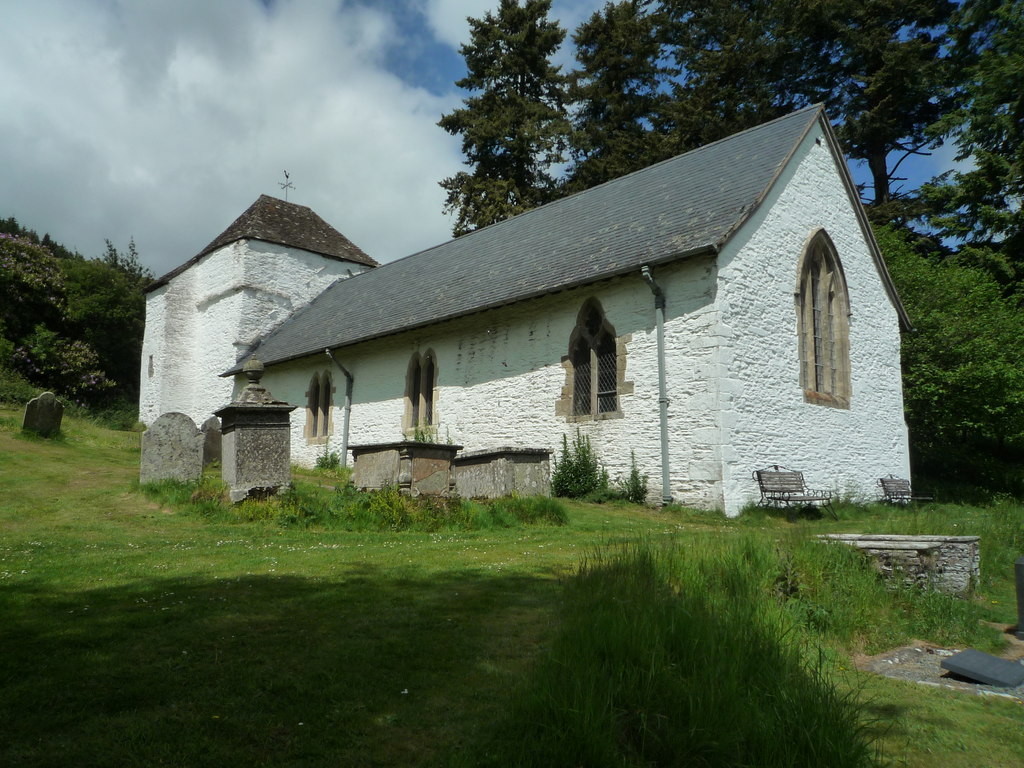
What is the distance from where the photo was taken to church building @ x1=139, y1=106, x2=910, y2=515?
44.5ft

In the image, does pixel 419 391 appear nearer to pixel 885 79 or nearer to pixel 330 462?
pixel 330 462

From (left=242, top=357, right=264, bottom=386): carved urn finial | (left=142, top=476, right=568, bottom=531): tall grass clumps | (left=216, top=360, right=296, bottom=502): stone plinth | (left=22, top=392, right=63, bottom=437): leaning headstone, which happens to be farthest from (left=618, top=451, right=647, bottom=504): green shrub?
(left=22, top=392, right=63, bottom=437): leaning headstone

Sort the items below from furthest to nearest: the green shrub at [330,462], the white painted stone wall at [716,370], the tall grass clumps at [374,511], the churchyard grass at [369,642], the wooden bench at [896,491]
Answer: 1. the green shrub at [330,462]
2. the wooden bench at [896,491]
3. the white painted stone wall at [716,370]
4. the tall grass clumps at [374,511]
5. the churchyard grass at [369,642]

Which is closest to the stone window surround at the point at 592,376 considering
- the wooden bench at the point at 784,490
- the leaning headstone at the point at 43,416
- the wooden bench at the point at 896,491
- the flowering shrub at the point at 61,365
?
the wooden bench at the point at 784,490

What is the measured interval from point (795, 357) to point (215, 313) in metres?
22.3

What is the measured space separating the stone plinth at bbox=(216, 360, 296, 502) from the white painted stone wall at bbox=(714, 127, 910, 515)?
23.6 ft

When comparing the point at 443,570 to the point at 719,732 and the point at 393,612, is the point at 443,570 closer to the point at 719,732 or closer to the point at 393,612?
the point at 393,612

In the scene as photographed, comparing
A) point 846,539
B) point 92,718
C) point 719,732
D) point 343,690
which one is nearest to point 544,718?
point 719,732

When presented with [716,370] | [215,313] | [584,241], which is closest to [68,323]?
[215,313]

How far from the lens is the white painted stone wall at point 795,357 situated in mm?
13422

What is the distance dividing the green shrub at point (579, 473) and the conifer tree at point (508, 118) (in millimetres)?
21553

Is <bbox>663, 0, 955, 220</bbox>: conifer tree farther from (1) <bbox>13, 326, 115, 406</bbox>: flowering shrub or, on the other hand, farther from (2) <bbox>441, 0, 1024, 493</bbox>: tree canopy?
(1) <bbox>13, 326, 115, 406</bbox>: flowering shrub

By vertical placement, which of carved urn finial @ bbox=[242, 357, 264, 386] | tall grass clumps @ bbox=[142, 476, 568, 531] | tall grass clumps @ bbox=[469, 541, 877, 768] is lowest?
tall grass clumps @ bbox=[469, 541, 877, 768]

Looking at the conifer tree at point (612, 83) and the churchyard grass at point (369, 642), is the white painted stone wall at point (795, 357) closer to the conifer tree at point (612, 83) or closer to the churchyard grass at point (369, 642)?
the churchyard grass at point (369, 642)
